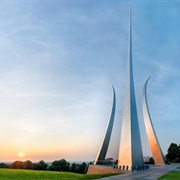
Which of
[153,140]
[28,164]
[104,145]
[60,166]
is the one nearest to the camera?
[104,145]

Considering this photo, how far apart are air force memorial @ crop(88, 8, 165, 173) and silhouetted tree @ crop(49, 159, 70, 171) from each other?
1158cm

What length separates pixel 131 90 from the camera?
17.5 metres

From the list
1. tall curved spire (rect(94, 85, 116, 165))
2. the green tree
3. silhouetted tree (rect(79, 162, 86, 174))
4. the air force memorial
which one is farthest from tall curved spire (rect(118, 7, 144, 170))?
the green tree

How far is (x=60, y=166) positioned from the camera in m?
29.2

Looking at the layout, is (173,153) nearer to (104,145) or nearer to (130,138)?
(104,145)

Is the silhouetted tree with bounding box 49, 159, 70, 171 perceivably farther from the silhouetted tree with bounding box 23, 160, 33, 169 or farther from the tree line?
the silhouetted tree with bounding box 23, 160, 33, 169

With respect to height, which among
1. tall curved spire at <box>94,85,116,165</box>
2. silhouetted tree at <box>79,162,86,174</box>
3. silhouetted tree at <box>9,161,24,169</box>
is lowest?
silhouetted tree at <box>79,162,86,174</box>

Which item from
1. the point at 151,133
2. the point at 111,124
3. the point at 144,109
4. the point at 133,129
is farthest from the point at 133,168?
the point at 144,109

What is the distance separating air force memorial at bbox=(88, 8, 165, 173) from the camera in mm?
13875

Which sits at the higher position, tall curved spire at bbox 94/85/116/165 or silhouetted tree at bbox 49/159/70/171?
tall curved spire at bbox 94/85/116/165

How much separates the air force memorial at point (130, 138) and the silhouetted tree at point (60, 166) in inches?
456

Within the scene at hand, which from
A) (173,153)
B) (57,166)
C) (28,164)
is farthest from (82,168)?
(173,153)

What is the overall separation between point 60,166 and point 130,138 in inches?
730

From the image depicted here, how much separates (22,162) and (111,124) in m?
15.8
